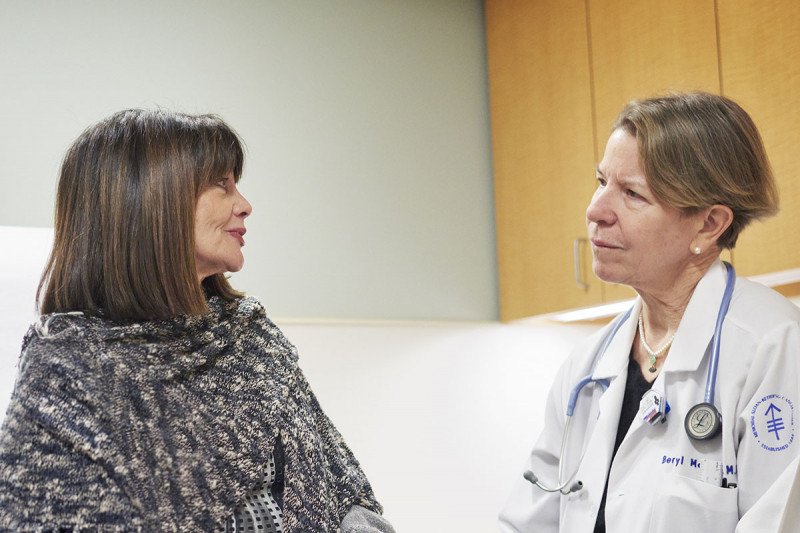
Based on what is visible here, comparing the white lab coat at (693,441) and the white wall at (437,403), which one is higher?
the white lab coat at (693,441)

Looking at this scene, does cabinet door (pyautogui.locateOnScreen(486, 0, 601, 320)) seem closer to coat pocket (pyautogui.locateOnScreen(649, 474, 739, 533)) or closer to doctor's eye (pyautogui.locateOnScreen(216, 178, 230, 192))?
coat pocket (pyautogui.locateOnScreen(649, 474, 739, 533))

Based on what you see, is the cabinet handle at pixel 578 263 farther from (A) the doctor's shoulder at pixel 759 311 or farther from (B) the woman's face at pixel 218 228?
(B) the woman's face at pixel 218 228

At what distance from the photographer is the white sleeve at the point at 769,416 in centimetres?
146

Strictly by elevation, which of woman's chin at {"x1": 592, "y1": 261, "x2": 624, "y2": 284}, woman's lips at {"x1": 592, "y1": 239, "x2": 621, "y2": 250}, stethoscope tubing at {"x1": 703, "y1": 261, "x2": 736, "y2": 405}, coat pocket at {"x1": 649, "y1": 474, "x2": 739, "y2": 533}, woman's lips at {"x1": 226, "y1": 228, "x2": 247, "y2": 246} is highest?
woman's lips at {"x1": 226, "y1": 228, "x2": 247, "y2": 246}

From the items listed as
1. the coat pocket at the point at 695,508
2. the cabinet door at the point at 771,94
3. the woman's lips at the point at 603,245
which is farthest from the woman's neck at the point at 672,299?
the cabinet door at the point at 771,94

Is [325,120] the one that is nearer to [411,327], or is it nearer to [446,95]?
[446,95]

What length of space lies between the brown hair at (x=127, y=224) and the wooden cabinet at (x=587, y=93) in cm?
169

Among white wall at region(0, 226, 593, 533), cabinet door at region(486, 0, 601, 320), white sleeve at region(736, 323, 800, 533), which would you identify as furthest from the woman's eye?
white wall at region(0, 226, 593, 533)

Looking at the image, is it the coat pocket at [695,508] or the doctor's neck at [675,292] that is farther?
the doctor's neck at [675,292]

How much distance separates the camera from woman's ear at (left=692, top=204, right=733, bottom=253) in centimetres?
171

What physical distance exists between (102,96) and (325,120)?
78 centimetres

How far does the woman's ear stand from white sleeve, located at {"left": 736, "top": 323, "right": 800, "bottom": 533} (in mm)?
242

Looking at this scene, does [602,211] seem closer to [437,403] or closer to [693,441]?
[693,441]

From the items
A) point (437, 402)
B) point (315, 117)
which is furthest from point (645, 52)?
point (437, 402)
